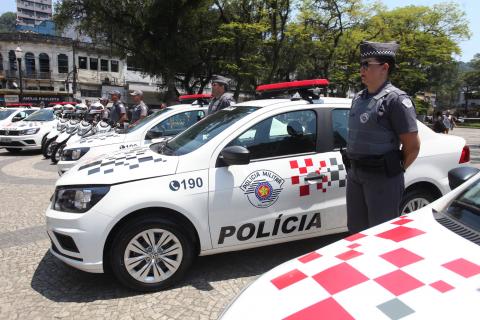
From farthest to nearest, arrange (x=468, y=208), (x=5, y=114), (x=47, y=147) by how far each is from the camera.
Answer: (x=5, y=114) → (x=47, y=147) → (x=468, y=208)

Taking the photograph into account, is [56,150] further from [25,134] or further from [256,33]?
[256,33]

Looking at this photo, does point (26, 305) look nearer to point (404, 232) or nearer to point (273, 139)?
point (273, 139)

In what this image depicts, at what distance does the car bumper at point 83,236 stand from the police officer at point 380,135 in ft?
6.52

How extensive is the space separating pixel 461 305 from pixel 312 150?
8.27ft

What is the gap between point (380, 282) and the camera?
159 cm

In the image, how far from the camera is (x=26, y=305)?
10.3 feet

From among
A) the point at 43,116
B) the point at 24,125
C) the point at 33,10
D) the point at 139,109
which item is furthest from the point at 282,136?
the point at 33,10

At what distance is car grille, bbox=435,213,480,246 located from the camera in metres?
1.82

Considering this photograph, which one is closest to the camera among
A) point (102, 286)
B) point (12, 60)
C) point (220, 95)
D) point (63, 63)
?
point (102, 286)

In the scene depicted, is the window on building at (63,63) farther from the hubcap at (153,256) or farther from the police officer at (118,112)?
the hubcap at (153,256)

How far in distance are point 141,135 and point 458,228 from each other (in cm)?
556

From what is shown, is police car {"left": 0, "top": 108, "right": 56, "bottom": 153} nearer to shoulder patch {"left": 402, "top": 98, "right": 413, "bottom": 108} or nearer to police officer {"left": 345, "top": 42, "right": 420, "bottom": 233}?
police officer {"left": 345, "top": 42, "right": 420, "bottom": 233}

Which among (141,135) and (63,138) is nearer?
(141,135)

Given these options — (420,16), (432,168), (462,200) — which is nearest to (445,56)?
(420,16)
